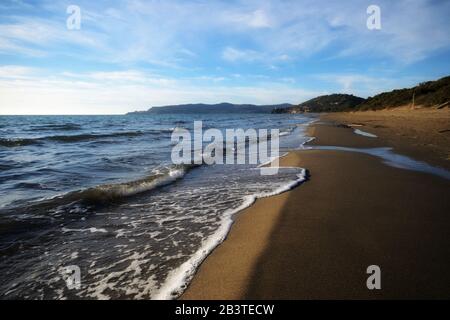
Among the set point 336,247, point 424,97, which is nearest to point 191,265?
point 336,247

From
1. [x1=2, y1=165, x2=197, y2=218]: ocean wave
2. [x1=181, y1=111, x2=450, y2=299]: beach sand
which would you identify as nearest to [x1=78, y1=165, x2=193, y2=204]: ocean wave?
[x1=2, y1=165, x2=197, y2=218]: ocean wave

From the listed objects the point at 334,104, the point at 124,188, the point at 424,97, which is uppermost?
the point at 334,104

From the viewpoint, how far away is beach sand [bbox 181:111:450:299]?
3.01 meters

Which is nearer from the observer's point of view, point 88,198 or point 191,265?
point 191,265

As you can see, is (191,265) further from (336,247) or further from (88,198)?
(88,198)

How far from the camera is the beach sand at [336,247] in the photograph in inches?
118

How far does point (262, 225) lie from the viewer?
483 cm

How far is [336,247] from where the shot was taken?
3.87 metres

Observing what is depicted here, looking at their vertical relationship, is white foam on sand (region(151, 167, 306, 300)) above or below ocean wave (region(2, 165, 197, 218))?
below

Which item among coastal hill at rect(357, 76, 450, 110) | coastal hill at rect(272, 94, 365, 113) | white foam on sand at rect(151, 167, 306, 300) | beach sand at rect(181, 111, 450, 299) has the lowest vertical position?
white foam on sand at rect(151, 167, 306, 300)

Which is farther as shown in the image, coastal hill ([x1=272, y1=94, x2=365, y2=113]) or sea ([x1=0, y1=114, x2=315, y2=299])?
coastal hill ([x1=272, y1=94, x2=365, y2=113])

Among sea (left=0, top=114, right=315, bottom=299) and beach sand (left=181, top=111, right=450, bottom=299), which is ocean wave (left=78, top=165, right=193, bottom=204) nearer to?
sea (left=0, top=114, right=315, bottom=299)
